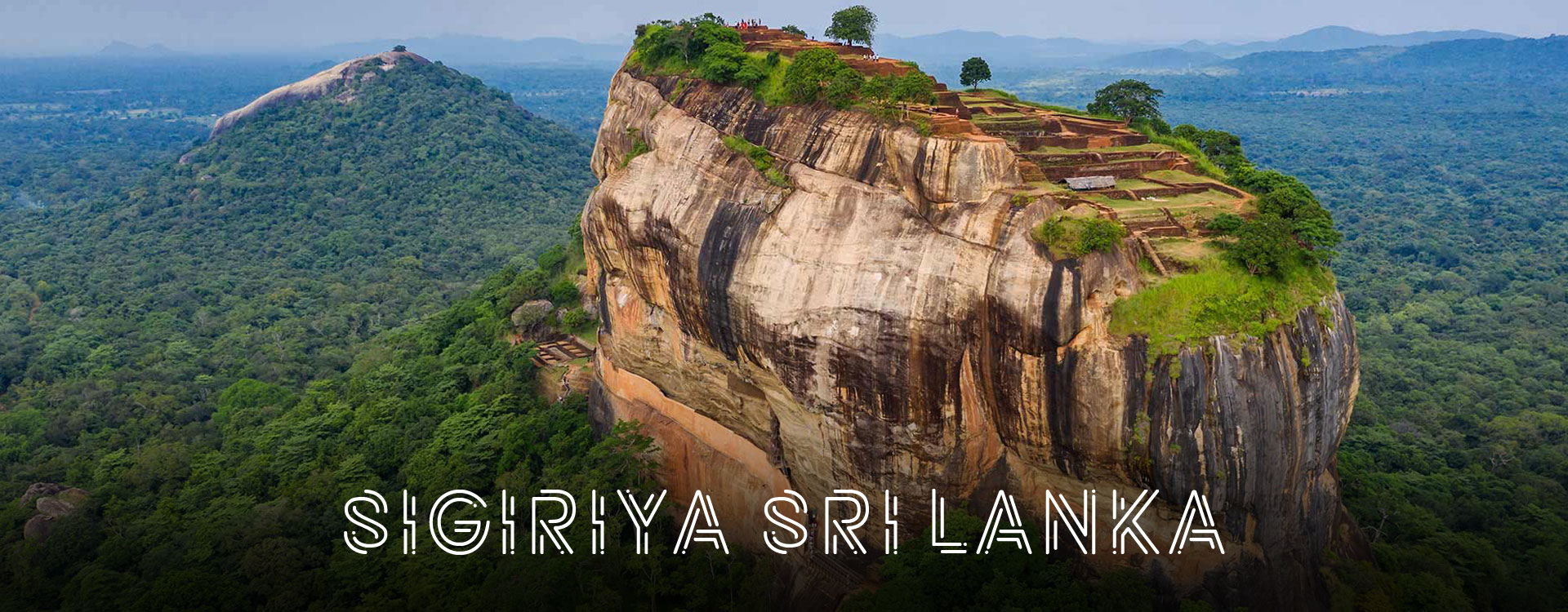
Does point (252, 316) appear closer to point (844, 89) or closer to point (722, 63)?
point (722, 63)

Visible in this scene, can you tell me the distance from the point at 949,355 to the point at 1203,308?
4635 millimetres

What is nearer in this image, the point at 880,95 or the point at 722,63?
the point at 880,95

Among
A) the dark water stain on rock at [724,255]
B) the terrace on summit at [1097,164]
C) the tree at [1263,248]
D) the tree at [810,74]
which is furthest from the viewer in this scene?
the tree at [810,74]

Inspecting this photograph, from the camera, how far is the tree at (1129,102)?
98.3ft

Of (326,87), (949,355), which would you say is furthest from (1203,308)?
(326,87)

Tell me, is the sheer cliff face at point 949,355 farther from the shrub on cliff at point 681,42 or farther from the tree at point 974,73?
the tree at point 974,73

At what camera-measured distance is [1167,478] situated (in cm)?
1844

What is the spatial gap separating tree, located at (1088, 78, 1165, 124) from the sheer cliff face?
11386 mm

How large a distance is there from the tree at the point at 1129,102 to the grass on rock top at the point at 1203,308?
12010mm

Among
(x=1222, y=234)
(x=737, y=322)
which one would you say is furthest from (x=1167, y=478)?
(x=737, y=322)

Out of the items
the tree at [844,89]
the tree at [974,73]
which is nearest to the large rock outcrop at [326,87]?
the tree at [974,73]

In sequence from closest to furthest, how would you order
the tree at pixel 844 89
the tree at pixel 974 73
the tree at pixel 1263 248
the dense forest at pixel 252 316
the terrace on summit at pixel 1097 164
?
1. the tree at pixel 1263 248
2. the terrace on summit at pixel 1097 164
3. the tree at pixel 844 89
4. the dense forest at pixel 252 316
5. the tree at pixel 974 73

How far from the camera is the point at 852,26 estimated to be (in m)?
29.7

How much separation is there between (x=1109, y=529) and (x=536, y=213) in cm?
5594
